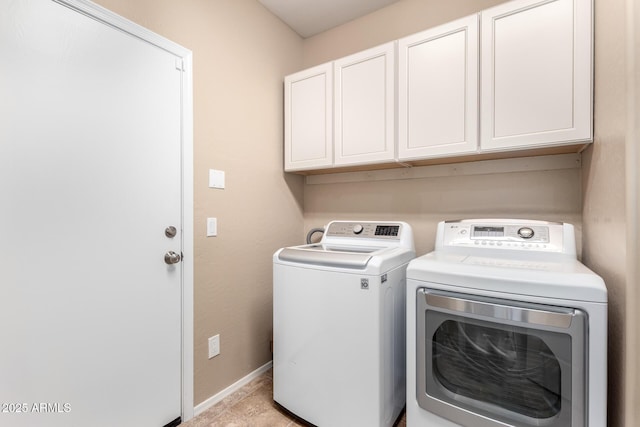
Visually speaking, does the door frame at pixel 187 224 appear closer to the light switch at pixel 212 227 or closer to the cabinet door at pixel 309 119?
the light switch at pixel 212 227

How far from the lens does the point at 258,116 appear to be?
2088 millimetres

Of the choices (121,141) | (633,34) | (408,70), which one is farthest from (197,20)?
(633,34)

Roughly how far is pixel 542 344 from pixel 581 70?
1.22 meters

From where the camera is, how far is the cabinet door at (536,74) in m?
1.32

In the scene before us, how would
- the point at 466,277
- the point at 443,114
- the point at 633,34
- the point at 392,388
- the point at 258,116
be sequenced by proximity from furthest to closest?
1. the point at 258,116
2. the point at 443,114
3. the point at 392,388
4. the point at 466,277
5. the point at 633,34

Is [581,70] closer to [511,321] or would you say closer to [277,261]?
[511,321]

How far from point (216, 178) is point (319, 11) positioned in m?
1.53

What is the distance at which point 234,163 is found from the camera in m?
1.90

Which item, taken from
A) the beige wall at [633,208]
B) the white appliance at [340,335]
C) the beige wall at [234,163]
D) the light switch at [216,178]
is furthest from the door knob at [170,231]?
the beige wall at [633,208]

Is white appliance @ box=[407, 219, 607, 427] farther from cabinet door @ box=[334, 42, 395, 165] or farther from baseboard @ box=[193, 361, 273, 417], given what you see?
baseboard @ box=[193, 361, 273, 417]

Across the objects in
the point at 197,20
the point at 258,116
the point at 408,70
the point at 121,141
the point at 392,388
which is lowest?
the point at 392,388

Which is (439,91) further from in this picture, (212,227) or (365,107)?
(212,227)

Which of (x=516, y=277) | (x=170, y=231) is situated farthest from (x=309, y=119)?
(x=516, y=277)

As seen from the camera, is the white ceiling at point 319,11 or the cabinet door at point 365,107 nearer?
the cabinet door at point 365,107
